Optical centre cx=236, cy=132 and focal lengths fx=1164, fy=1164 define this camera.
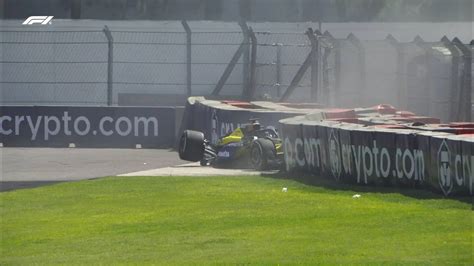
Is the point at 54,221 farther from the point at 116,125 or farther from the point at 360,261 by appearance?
the point at 116,125

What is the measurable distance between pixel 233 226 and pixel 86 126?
15.0m

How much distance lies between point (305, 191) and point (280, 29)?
1967 cm

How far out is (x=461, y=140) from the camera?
12039 millimetres

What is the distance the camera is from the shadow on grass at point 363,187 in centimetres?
1254

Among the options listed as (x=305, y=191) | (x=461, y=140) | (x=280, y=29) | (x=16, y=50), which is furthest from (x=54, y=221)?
(x=280, y=29)

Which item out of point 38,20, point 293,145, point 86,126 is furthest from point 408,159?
point 38,20

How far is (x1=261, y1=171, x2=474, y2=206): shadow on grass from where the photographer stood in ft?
41.1

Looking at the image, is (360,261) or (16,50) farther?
(16,50)

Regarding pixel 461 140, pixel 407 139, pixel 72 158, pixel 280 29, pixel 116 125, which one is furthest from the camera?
pixel 280 29

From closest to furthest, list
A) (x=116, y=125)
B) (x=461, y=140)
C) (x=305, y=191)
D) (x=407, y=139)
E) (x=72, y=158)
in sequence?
(x=461, y=140), (x=407, y=139), (x=305, y=191), (x=72, y=158), (x=116, y=125)

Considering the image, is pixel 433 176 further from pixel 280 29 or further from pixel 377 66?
pixel 280 29

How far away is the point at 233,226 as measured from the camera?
11.2m

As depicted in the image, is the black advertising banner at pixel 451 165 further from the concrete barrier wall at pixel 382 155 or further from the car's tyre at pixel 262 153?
the car's tyre at pixel 262 153

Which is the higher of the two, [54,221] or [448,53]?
[448,53]
